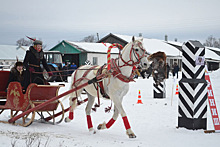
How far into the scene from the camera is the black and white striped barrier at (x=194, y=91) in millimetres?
7094

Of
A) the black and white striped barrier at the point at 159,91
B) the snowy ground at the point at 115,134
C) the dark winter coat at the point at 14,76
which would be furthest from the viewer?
the black and white striped barrier at the point at 159,91

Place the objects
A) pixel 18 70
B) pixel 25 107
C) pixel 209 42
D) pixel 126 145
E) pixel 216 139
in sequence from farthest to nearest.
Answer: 1. pixel 209 42
2. pixel 18 70
3. pixel 25 107
4. pixel 216 139
5. pixel 126 145

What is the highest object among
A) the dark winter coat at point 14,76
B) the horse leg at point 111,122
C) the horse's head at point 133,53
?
the horse's head at point 133,53

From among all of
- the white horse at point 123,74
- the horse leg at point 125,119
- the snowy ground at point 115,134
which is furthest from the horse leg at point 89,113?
the horse leg at point 125,119

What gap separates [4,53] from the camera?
188 feet

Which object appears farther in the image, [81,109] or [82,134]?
[81,109]

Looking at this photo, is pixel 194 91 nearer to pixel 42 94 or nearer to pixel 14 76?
pixel 42 94

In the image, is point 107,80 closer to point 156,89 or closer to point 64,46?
point 156,89

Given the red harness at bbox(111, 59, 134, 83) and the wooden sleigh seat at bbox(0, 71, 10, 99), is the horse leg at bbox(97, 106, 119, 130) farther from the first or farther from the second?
the wooden sleigh seat at bbox(0, 71, 10, 99)

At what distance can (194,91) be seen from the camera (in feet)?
23.2

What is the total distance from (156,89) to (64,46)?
29.9 metres

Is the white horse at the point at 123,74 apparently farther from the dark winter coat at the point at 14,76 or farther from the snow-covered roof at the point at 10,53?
the snow-covered roof at the point at 10,53

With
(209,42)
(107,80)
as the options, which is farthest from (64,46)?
(209,42)

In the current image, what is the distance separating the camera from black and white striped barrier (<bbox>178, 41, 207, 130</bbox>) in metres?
7.09
